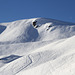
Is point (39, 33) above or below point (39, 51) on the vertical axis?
below

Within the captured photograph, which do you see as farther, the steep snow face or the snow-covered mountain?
the steep snow face

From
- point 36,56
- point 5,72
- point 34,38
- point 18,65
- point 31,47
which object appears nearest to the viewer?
point 5,72

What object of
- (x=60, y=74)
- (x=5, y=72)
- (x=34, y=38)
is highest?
(x=60, y=74)

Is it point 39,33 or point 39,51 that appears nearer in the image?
point 39,51

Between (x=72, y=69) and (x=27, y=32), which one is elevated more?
(x=72, y=69)

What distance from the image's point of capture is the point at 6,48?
3538cm

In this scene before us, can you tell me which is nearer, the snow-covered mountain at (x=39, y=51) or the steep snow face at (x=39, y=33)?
the snow-covered mountain at (x=39, y=51)

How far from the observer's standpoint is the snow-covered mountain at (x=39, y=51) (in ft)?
47.5

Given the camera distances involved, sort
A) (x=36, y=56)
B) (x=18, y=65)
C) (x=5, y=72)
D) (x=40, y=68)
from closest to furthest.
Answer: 1. (x=40, y=68)
2. (x=5, y=72)
3. (x=18, y=65)
4. (x=36, y=56)

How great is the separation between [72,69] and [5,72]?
31.5ft

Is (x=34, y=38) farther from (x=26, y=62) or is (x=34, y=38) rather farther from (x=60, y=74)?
(x=60, y=74)

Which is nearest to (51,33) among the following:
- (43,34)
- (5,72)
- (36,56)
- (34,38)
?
(43,34)

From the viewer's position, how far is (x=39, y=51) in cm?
2367

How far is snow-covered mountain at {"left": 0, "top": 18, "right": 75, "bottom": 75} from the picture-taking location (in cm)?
1447
